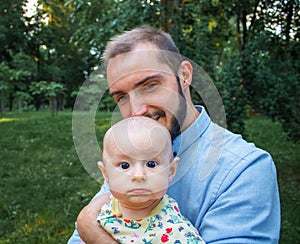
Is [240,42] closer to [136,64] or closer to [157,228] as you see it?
[136,64]

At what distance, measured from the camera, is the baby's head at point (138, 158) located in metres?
1.55

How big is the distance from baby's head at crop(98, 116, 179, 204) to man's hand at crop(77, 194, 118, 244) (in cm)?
22

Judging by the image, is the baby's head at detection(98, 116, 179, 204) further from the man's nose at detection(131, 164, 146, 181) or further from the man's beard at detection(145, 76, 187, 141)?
the man's beard at detection(145, 76, 187, 141)

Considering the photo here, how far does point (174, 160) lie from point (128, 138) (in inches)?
8.3

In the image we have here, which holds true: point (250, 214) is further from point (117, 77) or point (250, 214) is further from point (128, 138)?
point (117, 77)

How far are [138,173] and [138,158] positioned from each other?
0.06 metres

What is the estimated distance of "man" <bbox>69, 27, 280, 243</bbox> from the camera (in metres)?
1.70

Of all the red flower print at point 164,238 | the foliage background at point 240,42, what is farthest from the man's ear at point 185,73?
the foliage background at point 240,42

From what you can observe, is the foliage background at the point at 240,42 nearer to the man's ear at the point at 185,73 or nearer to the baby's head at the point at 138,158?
the man's ear at the point at 185,73

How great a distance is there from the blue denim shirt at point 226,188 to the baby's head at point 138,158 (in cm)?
26

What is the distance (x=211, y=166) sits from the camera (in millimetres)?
1854

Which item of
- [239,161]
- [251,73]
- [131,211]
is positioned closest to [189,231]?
[131,211]

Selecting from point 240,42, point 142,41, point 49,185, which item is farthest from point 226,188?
point 240,42

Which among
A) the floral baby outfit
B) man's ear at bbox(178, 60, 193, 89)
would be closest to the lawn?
man's ear at bbox(178, 60, 193, 89)
